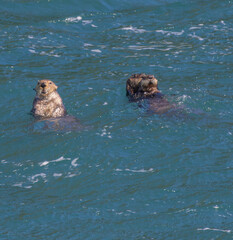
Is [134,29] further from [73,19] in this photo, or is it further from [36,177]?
[36,177]

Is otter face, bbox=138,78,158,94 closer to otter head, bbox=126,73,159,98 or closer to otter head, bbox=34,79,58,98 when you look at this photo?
otter head, bbox=126,73,159,98

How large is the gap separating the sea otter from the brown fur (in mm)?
1479

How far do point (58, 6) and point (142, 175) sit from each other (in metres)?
10.6

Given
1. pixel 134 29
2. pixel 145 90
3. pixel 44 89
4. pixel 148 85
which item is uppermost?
pixel 134 29

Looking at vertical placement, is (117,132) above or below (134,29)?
below

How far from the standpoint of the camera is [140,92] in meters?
11.2

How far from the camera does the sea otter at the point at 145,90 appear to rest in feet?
35.5

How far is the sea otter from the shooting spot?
10.8 meters

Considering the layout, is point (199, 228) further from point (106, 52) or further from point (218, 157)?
point (106, 52)

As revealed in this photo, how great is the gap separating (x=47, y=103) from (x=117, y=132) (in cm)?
177

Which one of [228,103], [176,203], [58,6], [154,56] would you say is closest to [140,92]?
[228,103]

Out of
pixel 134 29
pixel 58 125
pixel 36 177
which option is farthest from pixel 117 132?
pixel 134 29

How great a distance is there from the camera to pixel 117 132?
9.42m

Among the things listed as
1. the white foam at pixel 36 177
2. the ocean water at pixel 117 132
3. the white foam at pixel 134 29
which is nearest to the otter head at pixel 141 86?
the ocean water at pixel 117 132
